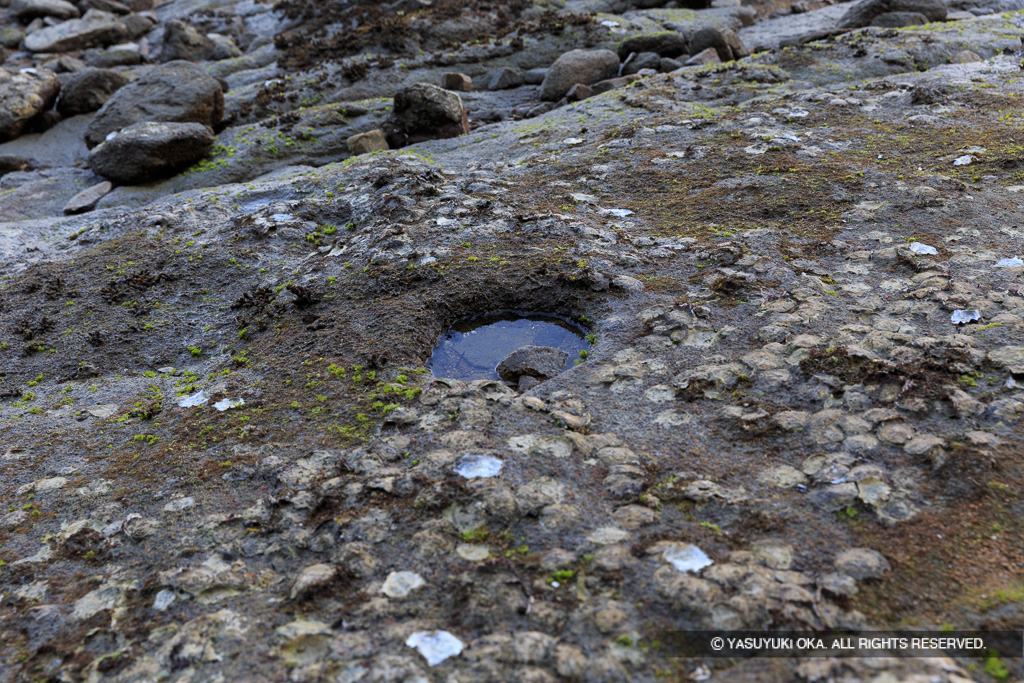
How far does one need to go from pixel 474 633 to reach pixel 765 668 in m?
1.26

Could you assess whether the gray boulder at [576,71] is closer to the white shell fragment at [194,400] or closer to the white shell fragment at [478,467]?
the white shell fragment at [194,400]

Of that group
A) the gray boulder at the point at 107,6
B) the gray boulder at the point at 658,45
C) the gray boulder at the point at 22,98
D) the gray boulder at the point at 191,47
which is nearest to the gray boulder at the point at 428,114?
the gray boulder at the point at 658,45

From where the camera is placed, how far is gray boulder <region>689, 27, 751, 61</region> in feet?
42.5

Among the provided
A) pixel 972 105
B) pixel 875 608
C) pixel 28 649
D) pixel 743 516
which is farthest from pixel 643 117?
pixel 28 649

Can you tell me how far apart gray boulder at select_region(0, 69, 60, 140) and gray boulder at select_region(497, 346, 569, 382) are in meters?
14.3

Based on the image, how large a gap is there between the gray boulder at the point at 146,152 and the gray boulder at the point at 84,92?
5.21 metres

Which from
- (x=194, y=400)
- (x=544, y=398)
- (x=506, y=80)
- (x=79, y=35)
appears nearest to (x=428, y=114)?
(x=506, y=80)

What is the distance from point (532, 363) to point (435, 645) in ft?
7.86

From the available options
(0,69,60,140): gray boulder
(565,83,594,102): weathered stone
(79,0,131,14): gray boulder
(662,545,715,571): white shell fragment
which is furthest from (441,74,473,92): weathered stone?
(79,0,131,14): gray boulder

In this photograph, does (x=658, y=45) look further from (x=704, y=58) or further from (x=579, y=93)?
(x=579, y=93)

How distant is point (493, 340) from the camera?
542cm

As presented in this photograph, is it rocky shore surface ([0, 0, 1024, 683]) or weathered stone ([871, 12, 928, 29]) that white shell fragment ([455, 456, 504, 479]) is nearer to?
rocky shore surface ([0, 0, 1024, 683])

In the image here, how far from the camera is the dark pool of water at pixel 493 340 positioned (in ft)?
16.9

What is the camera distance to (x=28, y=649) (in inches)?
127
